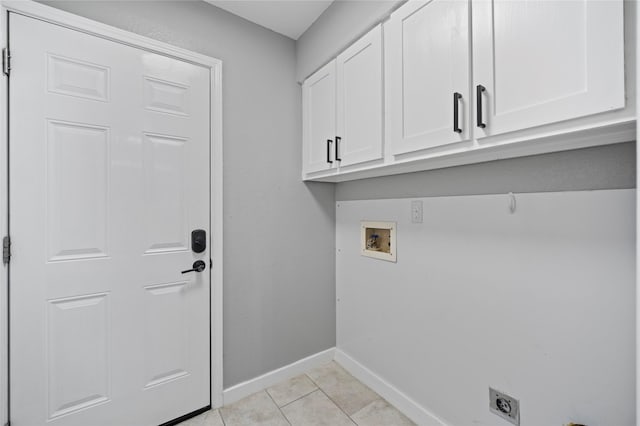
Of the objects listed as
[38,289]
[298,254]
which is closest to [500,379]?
[298,254]

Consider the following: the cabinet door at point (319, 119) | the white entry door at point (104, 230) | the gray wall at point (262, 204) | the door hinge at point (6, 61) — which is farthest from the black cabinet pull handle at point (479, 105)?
the door hinge at point (6, 61)

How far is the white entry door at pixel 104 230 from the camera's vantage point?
1250 mm

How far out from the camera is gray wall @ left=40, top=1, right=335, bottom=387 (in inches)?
69.1

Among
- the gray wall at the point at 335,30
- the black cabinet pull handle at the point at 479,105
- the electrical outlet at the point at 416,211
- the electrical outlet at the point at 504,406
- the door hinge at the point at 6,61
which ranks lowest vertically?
the electrical outlet at the point at 504,406

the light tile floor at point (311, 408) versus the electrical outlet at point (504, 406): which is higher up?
the electrical outlet at point (504, 406)

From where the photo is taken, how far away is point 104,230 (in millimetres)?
1406

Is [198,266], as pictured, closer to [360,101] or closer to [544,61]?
[360,101]

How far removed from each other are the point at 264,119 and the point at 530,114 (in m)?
1.47

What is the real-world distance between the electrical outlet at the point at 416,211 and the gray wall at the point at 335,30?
0.95 meters

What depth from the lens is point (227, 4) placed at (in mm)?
1706

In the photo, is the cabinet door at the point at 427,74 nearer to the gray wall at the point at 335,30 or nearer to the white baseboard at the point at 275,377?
the gray wall at the point at 335,30

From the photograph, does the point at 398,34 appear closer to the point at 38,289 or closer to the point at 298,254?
the point at 298,254

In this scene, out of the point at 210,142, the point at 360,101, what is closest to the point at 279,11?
the point at 360,101

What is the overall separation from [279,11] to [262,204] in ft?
3.90
